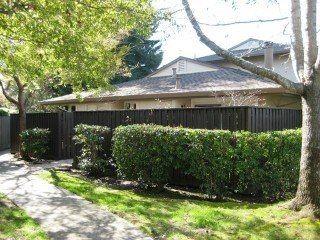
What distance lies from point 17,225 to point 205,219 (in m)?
3.33

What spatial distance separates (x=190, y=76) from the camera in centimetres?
2098

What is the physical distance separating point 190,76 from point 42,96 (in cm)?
1857

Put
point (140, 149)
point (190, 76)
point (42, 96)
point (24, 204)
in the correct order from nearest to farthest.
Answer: point (24, 204) → point (140, 149) → point (190, 76) → point (42, 96)

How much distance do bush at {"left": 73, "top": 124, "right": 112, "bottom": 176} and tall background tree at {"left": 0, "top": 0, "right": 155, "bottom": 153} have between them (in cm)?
183

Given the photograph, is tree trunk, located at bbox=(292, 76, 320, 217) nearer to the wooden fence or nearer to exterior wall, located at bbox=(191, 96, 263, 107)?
exterior wall, located at bbox=(191, 96, 263, 107)

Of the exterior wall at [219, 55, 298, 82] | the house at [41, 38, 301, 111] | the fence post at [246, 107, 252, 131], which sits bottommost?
the fence post at [246, 107, 252, 131]

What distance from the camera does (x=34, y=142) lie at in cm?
1681

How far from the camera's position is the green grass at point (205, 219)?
644 cm

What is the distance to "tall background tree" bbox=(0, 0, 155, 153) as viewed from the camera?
8.92 m

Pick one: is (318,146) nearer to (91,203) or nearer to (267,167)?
(267,167)

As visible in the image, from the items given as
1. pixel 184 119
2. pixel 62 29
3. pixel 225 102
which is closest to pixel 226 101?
pixel 225 102

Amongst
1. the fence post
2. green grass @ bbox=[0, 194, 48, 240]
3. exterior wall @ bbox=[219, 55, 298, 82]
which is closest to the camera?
green grass @ bbox=[0, 194, 48, 240]

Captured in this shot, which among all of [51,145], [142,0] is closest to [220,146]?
[142,0]

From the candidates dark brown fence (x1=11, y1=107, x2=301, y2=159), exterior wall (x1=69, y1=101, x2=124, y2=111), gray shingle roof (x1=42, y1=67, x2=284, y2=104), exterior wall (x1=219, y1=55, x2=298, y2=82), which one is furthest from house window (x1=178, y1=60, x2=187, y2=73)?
dark brown fence (x1=11, y1=107, x2=301, y2=159)
